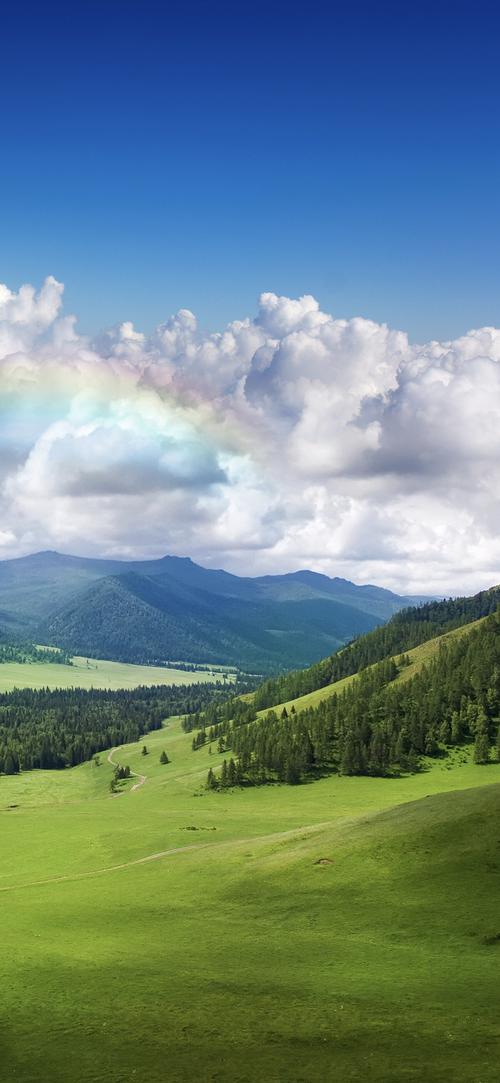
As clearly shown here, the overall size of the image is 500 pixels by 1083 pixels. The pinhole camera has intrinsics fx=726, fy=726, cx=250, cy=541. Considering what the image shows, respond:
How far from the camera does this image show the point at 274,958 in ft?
192

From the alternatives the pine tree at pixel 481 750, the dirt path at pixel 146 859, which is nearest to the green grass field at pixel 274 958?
the dirt path at pixel 146 859

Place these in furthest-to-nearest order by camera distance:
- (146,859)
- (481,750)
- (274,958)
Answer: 1. (481,750)
2. (146,859)
3. (274,958)

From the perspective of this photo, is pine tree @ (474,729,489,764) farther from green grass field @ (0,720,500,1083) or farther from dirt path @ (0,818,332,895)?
green grass field @ (0,720,500,1083)

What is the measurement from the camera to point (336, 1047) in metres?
→ 41.9

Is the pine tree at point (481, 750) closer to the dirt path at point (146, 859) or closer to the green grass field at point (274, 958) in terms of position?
the dirt path at point (146, 859)

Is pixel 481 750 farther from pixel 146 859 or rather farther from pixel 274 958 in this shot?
pixel 274 958

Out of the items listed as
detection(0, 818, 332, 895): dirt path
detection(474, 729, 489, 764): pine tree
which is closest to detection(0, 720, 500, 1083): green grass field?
detection(0, 818, 332, 895): dirt path

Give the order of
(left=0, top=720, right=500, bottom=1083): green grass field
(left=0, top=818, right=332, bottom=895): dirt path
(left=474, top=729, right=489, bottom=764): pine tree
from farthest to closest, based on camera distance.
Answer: (left=474, top=729, right=489, bottom=764): pine tree → (left=0, top=818, right=332, bottom=895): dirt path → (left=0, top=720, right=500, bottom=1083): green grass field

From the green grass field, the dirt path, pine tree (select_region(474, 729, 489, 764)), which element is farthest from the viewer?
pine tree (select_region(474, 729, 489, 764))

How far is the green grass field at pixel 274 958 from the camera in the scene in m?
41.3

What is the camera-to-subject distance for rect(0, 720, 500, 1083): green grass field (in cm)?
4131

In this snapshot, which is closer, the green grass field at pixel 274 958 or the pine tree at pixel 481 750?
the green grass field at pixel 274 958

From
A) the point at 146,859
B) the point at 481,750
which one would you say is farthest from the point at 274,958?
the point at 481,750

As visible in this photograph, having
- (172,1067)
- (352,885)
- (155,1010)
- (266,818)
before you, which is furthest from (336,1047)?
(266,818)
